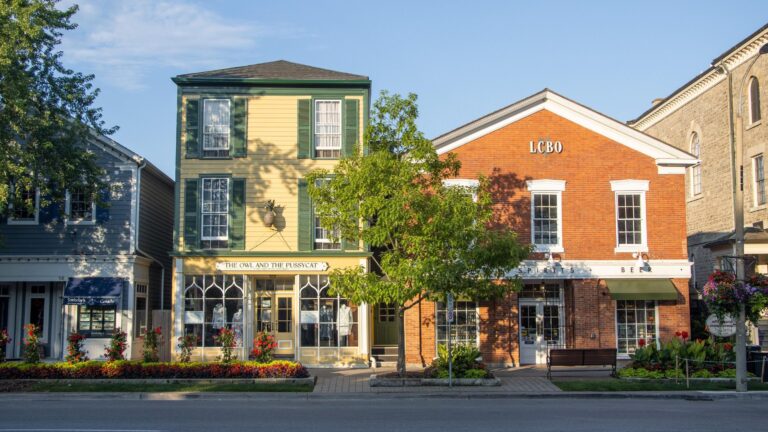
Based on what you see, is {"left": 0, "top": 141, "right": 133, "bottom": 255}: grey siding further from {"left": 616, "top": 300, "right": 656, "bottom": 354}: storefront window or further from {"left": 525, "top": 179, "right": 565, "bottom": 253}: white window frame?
{"left": 616, "top": 300, "right": 656, "bottom": 354}: storefront window

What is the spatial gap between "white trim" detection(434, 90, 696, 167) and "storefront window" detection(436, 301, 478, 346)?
16.8 feet

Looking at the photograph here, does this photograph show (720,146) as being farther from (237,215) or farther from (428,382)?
(237,215)

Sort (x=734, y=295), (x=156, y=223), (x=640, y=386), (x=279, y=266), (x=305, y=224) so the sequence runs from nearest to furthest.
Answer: (x=734, y=295), (x=640, y=386), (x=279, y=266), (x=305, y=224), (x=156, y=223)

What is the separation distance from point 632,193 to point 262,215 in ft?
40.3

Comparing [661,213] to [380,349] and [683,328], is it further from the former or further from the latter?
[380,349]

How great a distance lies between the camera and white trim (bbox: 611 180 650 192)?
24.7 metres

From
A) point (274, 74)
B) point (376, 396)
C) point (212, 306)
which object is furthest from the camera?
point (274, 74)

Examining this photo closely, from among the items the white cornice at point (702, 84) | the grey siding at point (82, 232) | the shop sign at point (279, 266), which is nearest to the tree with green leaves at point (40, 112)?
the grey siding at point (82, 232)

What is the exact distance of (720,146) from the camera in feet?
109

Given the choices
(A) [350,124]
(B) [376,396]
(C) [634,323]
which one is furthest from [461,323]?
(A) [350,124]

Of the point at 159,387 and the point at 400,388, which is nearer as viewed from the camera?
the point at 159,387

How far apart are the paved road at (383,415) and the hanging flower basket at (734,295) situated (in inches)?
92.5

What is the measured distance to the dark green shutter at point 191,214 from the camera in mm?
24703

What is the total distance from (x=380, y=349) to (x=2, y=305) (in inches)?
511
